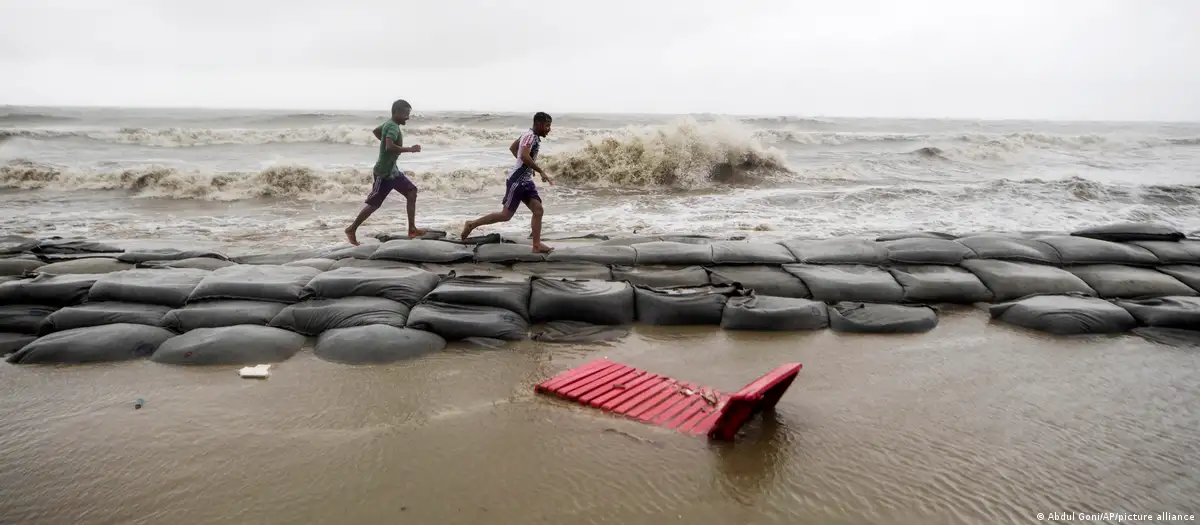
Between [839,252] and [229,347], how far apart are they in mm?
3811

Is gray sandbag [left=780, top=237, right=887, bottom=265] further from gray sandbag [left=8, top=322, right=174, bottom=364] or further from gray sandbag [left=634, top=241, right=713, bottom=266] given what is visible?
gray sandbag [left=8, top=322, right=174, bottom=364]

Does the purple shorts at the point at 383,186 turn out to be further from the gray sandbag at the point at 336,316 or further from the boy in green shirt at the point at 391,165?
the gray sandbag at the point at 336,316

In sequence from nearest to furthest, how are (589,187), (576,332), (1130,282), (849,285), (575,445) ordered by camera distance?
(575,445) → (576,332) → (849,285) → (1130,282) → (589,187)

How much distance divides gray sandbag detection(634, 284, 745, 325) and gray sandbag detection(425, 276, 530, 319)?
67 cm

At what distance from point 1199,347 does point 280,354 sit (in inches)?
187

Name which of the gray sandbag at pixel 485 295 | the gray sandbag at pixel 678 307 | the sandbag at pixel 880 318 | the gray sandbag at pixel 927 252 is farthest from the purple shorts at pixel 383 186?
the gray sandbag at pixel 927 252

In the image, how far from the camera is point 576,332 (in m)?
3.53

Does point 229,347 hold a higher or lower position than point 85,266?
lower

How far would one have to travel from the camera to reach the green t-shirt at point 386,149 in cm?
520

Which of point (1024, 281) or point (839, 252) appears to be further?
point (839, 252)

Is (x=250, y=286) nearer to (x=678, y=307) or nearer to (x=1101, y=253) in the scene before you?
(x=678, y=307)

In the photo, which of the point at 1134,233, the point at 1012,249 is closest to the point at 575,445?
the point at 1012,249

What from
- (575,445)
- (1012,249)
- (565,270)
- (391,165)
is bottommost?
(575,445)

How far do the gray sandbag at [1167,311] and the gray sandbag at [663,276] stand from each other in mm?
2463
